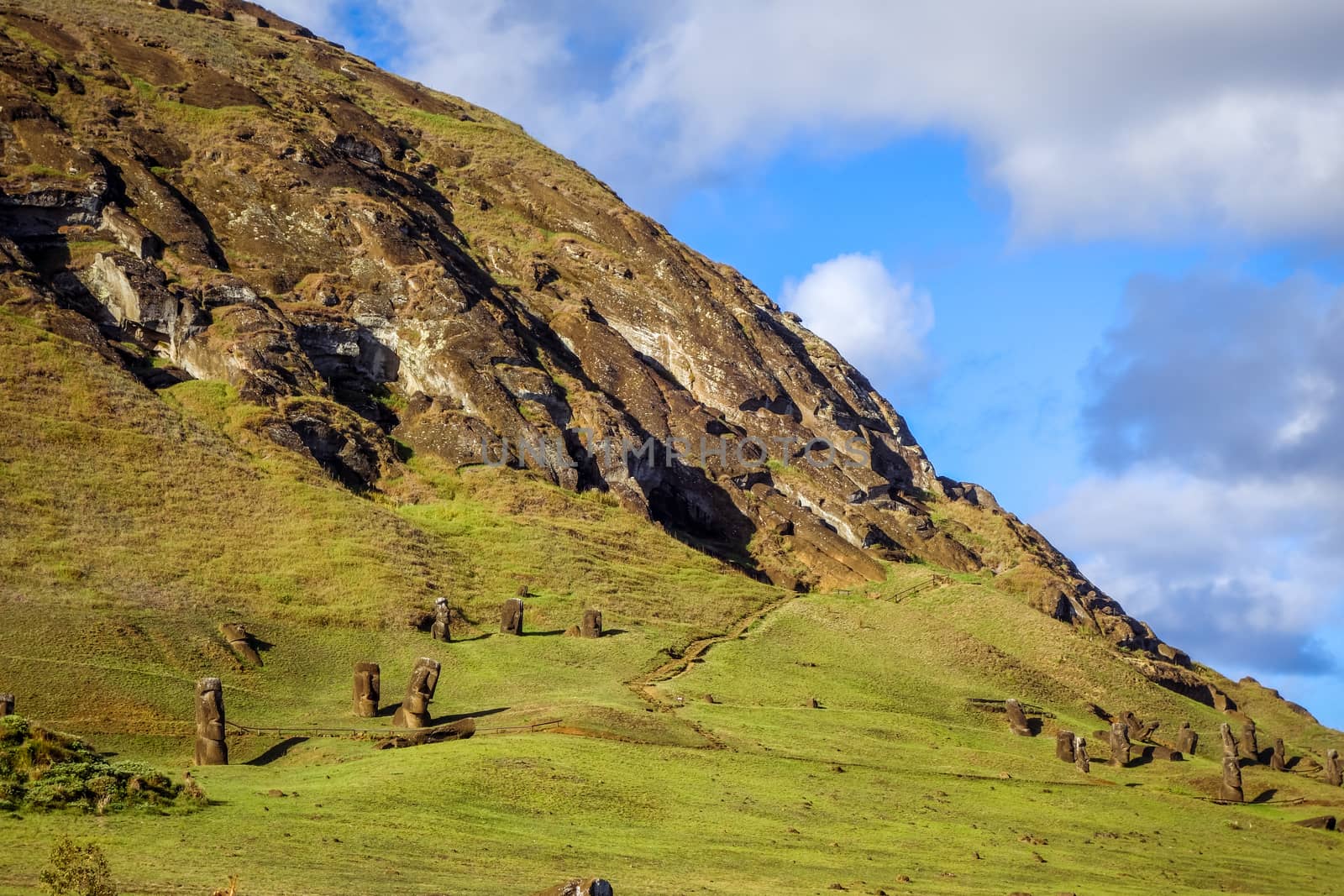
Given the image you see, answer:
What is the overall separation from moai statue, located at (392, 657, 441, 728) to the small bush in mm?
19868

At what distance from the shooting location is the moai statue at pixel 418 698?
3806 centimetres

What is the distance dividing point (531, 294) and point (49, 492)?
46.7 m

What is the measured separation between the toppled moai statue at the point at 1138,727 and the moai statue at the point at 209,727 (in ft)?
123

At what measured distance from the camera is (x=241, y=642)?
4462cm

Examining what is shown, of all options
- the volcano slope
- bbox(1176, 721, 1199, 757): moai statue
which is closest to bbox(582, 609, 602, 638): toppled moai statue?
the volcano slope

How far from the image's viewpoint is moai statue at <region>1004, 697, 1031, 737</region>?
5316 cm

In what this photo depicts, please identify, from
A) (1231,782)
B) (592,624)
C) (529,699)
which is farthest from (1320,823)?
(592,624)

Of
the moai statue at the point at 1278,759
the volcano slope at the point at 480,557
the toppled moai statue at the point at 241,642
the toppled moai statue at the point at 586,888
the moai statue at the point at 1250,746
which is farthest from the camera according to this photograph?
the moai statue at the point at 1250,746

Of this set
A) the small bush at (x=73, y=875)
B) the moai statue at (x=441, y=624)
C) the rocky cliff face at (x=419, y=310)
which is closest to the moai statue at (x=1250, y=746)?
the rocky cliff face at (x=419, y=310)

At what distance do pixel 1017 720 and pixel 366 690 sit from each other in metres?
25.7

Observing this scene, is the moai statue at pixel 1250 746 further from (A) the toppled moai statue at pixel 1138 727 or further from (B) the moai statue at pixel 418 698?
(B) the moai statue at pixel 418 698

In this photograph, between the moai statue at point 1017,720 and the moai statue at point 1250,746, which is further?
the moai statue at point 1250,746

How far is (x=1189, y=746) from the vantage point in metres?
56.3

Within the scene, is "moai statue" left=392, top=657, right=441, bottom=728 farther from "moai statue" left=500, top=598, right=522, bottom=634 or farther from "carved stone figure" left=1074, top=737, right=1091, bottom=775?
Answer: "carved stone figure" left=1074, top=737, right=1091, bottom=775
